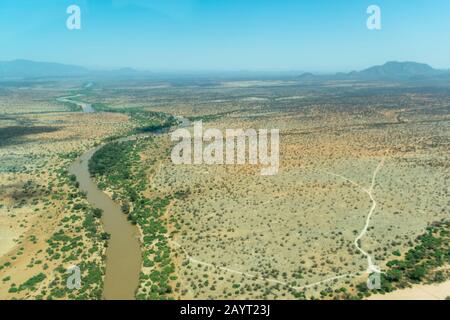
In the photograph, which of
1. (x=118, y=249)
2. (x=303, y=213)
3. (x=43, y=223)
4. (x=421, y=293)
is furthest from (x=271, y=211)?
(x=43, y=223)

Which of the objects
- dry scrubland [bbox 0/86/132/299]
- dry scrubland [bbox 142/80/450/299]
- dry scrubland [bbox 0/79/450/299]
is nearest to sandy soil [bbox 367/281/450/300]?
dry scrubland [bbox 0/79/450/299]

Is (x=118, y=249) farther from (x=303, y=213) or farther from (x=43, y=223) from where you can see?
(x=303, y=213)

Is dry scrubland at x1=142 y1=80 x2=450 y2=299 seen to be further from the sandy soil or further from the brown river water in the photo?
the brown river water

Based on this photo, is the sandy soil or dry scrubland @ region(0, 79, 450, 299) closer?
the sandy soil

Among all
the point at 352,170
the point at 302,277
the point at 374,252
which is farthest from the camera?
the point at 352,170

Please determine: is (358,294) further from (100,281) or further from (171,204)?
(171,204)
